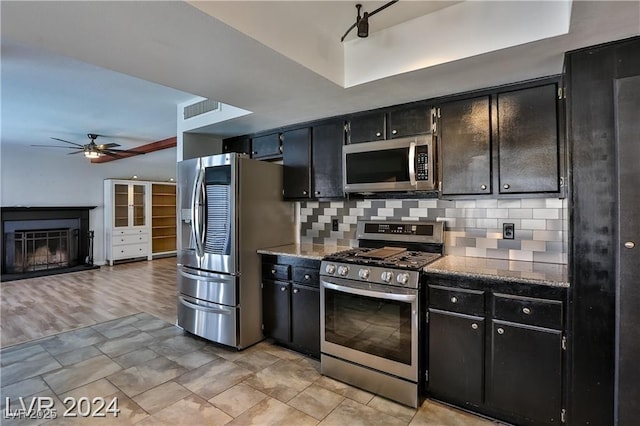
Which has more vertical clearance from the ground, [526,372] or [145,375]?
[526,372]

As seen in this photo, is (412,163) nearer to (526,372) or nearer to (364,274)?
(364,274)

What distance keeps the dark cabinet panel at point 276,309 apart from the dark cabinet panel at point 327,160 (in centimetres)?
96

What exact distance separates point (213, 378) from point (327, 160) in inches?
82.7

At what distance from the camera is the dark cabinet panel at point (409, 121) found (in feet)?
8.46

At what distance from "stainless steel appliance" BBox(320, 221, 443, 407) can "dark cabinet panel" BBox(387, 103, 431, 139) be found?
777 millimetres

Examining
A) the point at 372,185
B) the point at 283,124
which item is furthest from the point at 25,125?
the point at 372,185

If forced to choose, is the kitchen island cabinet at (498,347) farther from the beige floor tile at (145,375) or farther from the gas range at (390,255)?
the beige floor tile at (145,375)

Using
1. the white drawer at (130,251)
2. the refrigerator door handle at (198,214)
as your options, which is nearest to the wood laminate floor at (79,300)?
the white drawer at (130,251)

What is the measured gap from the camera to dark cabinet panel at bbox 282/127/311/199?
3275 millimetres

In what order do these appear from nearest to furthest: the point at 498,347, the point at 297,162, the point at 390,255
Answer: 1. the point at 498,347
2. the point at 390,255
3. the point at 297,162

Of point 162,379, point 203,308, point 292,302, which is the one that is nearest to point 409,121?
point 292,302

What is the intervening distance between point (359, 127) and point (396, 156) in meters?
0.54

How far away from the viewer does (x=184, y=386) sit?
2422 mm

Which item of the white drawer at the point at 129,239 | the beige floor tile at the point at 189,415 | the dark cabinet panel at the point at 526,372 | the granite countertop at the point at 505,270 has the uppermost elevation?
the granite countertop at the point at 505,270
